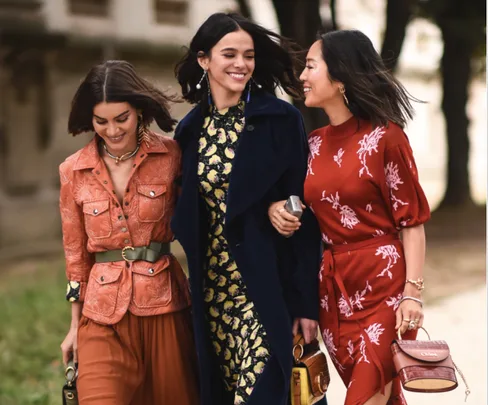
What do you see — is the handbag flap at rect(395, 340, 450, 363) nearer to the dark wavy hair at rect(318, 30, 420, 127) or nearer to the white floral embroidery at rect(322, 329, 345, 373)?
the white floral embroidery at rect(322, 329, 345, 373)

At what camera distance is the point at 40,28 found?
17578 millimetres

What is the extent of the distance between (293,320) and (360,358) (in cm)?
43

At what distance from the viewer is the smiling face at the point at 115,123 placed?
3.83 metres

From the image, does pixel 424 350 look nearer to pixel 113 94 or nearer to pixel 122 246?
pixel 122 246

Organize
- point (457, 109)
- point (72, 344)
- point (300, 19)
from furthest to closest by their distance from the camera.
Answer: point (457, 109), point (300, 19), point (72, 344)

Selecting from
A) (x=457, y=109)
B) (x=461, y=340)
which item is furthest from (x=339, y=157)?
(x=457, y=109)

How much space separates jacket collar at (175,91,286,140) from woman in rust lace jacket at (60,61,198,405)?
97 mm

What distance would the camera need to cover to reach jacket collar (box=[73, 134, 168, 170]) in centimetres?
394

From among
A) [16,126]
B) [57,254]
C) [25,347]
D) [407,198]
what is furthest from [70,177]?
[16,126]

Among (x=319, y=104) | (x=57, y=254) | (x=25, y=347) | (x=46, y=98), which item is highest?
(x=319, y=104)

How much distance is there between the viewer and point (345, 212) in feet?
12.3

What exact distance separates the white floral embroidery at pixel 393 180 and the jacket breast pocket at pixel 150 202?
3.37 feet

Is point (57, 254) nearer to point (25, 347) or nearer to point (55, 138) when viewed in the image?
point (55, 138)

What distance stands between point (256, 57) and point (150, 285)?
3.91ft
